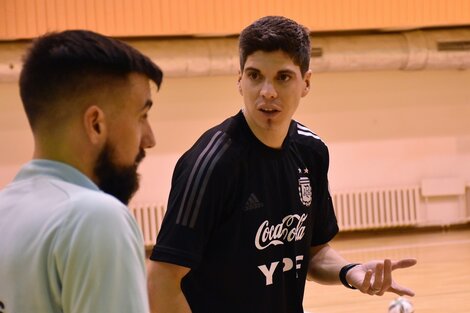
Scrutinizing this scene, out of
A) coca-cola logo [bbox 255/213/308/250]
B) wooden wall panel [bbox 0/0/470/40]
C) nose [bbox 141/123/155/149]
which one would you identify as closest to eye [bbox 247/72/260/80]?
coca-cola logo [bbox 255/213/308/250]

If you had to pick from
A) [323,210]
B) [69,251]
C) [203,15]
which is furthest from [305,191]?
[203,15]

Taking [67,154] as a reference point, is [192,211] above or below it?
below

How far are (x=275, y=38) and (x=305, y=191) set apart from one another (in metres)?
0.58

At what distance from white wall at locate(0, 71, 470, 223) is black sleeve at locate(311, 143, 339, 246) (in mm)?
7014

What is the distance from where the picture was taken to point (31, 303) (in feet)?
4.20

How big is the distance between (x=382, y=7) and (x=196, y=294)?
24.5ft

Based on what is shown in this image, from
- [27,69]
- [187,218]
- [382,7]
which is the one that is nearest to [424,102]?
[382,7]

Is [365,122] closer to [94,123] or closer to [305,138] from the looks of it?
[305,138]

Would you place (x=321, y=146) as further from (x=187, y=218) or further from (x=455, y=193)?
(x=455, y=193)

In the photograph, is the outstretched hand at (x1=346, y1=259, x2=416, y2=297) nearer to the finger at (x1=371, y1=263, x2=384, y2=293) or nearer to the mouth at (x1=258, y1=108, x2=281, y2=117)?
the finger at (x1=371, y1=263, x2=384, y2=293)

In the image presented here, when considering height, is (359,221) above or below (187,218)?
below

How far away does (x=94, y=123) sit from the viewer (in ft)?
4.42

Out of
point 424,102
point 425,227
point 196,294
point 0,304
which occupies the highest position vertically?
point 0,304

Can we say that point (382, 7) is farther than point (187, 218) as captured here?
Yes
